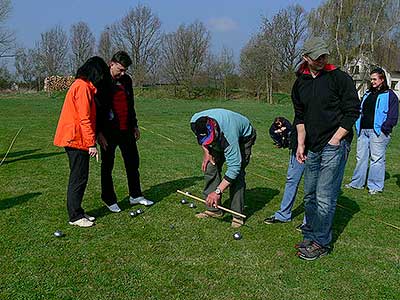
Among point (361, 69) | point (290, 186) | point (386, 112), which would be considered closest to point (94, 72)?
point (290, 186)

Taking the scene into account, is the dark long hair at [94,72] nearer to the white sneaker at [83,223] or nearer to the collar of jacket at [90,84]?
A: the collar of jacket at [90,84]

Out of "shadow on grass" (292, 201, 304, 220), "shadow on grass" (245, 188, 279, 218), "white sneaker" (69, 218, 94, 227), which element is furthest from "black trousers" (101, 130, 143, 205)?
"shadow on grass" (292, 201, 304, 220)

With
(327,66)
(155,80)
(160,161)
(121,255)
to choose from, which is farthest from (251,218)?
(155,80)

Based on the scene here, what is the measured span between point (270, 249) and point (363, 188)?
12.1ft

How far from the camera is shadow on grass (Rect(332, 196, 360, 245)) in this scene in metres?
5.18

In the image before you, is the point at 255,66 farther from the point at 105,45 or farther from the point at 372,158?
the point at 372,158

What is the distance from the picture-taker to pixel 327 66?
4.00m

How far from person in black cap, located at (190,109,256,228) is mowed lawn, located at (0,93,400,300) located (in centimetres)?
50

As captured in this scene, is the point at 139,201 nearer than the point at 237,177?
No

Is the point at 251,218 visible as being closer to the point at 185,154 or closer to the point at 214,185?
the point at 214,185

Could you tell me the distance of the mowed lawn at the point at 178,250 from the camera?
3.69m

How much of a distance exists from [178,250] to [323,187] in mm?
1687

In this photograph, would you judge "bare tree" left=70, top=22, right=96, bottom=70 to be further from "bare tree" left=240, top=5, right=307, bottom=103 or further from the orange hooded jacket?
the orange hooded jacket

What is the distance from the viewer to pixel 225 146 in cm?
453
